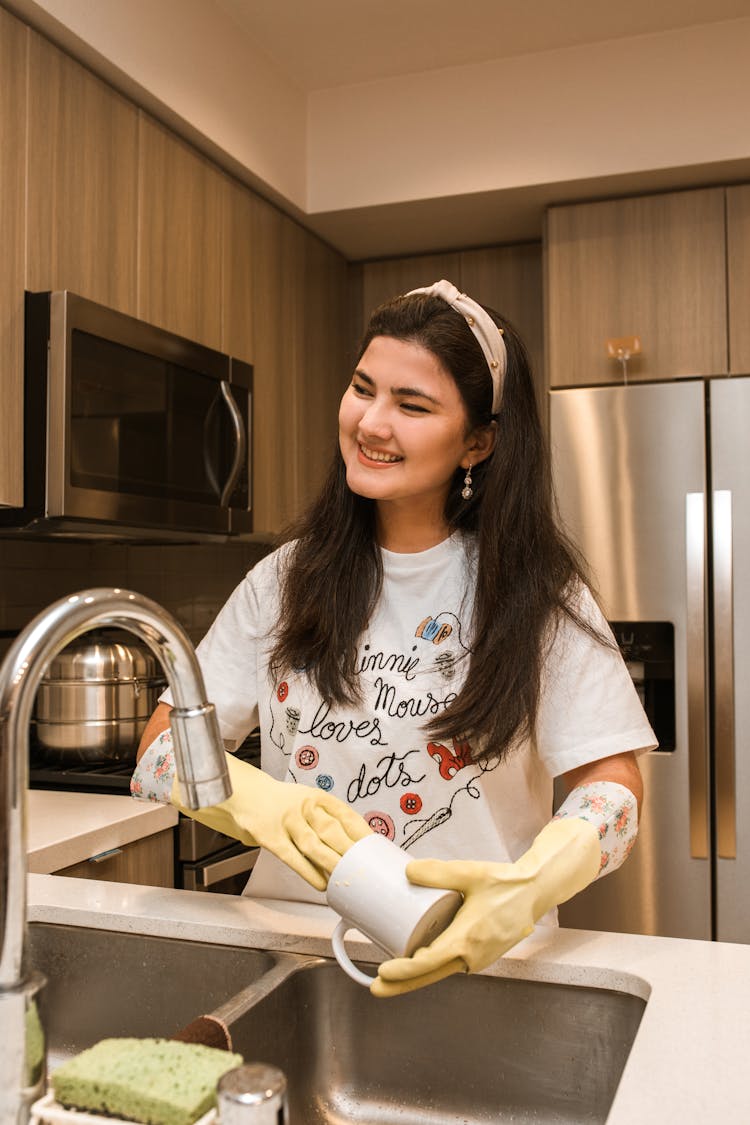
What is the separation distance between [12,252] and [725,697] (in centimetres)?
166

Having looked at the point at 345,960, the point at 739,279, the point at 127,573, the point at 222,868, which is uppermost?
the point at 739,279

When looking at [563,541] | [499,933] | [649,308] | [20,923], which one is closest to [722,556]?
[649,308]

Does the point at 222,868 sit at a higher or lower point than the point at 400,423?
lower

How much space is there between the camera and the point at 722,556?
2.34 metres

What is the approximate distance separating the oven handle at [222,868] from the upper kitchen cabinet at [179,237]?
3.54 ft

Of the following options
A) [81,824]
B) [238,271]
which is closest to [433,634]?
[81,824]

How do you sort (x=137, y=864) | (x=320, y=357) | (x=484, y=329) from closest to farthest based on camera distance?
1. (x=484, y=329)
2. (x=137, y=864)
3. (x=320, y=357)

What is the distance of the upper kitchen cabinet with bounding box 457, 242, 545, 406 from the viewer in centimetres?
306

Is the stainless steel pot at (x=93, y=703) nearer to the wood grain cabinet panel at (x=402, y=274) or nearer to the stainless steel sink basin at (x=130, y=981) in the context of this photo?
the stainless steel sink basin at (x=130, y=981)

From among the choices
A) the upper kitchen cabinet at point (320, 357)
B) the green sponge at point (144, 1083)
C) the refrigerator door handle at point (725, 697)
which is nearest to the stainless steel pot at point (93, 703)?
the upper kitchen cabinet at point (320, 357)

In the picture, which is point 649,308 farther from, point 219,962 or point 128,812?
point 219,962

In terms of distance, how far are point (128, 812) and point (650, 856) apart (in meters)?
1.18

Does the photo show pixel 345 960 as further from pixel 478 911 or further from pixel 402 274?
pixel 402 274

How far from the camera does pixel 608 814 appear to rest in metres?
1.03
